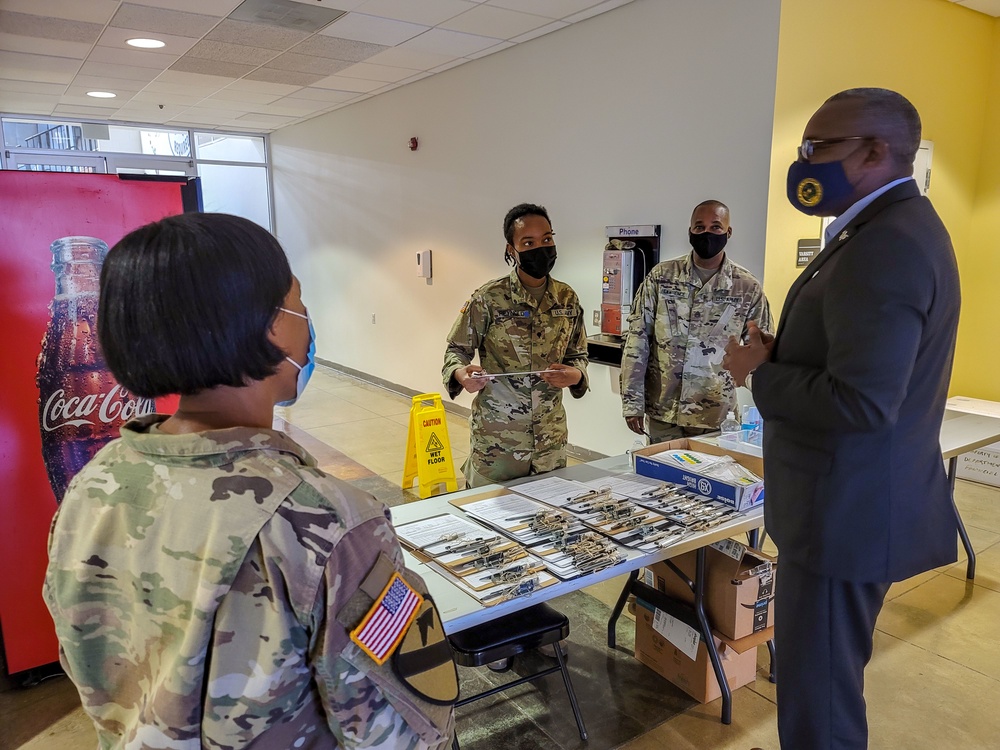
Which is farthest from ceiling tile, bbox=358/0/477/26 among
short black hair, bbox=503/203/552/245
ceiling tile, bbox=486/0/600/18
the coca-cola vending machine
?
the coca-cola vending machine

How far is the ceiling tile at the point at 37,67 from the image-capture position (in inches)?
213

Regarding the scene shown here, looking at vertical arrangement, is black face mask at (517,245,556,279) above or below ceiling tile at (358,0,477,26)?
below

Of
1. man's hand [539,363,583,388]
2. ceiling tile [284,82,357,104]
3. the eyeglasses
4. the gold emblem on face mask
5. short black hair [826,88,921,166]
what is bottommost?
man's hand [539,363,583,388]

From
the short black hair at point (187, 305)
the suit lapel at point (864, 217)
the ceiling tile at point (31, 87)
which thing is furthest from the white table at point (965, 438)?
the ceiling tile at point (31, 87)

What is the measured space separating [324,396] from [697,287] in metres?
5.34

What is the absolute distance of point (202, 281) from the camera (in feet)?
2.50

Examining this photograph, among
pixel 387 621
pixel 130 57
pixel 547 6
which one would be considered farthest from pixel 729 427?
pixel 130 57

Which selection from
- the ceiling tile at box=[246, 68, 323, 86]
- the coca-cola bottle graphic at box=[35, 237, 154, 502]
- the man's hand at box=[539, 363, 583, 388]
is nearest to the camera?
the coca-cola bottle graphic at box=[35, 237, 154, 502]

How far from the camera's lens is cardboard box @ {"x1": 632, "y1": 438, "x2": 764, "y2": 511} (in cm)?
Answer: 225

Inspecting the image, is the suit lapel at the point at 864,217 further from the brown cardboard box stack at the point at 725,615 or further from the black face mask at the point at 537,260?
the black face mask at the point at 537,260

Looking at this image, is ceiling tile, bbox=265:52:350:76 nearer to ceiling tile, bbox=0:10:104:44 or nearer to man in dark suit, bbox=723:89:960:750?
ceiling tile, bbox=0:10:104:44

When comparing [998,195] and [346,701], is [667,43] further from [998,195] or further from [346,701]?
[346,701]

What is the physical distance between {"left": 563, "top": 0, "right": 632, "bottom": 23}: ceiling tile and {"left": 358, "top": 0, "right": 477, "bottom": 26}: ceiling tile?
71cm

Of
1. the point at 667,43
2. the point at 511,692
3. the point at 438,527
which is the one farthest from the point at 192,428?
the point at 667,43
